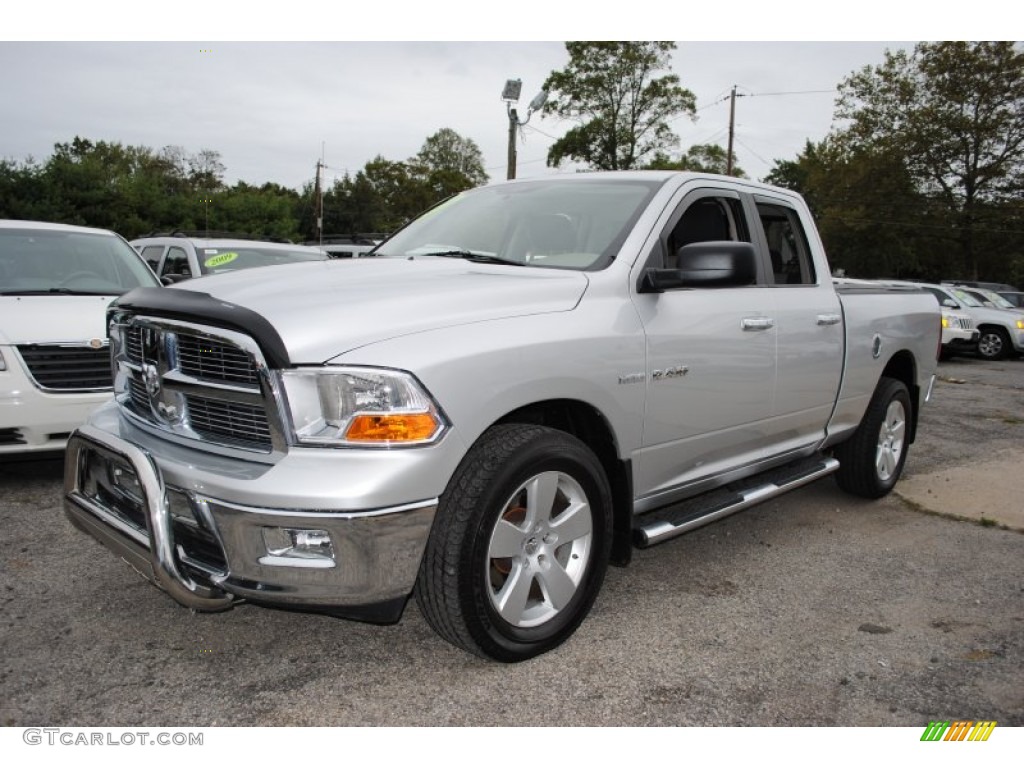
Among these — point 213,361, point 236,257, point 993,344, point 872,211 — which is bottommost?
point 993,344

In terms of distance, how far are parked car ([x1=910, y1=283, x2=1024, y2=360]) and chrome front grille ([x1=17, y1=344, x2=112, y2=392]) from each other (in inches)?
662

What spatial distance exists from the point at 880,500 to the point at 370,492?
13.7 ft

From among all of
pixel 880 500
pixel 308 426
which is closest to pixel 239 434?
pixel 308 426

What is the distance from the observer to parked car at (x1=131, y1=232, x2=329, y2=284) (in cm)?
883

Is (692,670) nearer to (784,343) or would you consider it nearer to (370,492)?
(370,492)

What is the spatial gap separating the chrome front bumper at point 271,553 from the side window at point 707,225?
1.84 meters

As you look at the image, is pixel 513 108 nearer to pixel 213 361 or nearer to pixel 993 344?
pixel 993 344

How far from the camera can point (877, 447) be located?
5234 mm

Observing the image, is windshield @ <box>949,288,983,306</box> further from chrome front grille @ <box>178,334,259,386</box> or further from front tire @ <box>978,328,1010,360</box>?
chrome front grille @ <box>178,334,259,386</box>

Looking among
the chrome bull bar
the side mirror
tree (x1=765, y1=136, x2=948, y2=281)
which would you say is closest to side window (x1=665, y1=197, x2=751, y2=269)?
the side mirror

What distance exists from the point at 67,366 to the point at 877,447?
196 inches

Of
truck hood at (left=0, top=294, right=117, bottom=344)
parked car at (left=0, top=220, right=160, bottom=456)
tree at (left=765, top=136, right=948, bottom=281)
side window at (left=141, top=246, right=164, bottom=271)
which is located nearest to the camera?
parked car at (left=0, top=220, right=160, bottom=456)

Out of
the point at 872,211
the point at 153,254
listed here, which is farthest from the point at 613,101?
the point at 153,254

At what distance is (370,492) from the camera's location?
2.44 meters
